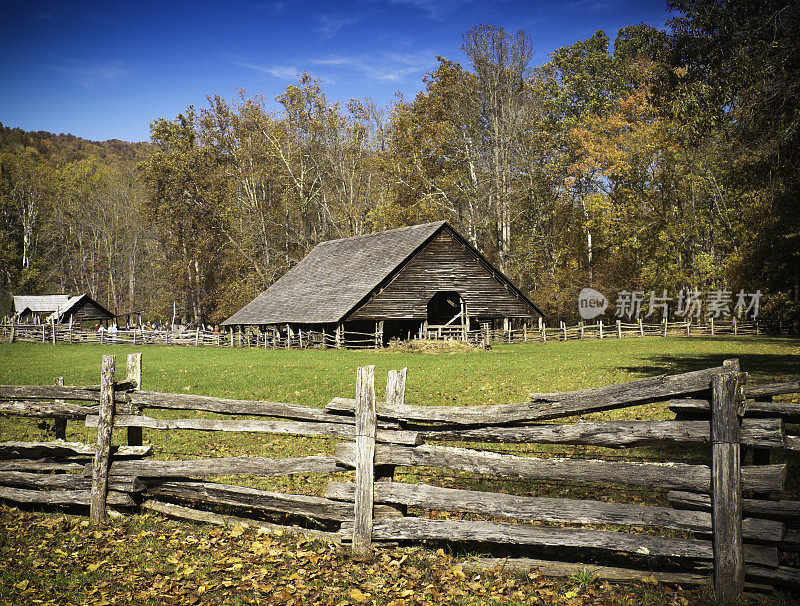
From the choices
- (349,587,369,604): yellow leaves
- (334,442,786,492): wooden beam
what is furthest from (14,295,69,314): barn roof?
(349,587,369,604): yellow leaves

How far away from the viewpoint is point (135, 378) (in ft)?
25.9

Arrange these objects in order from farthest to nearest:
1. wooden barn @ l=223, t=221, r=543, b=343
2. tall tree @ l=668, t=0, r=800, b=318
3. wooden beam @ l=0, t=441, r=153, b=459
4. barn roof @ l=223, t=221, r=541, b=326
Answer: barn roof @ l=223, t=221, r=541, b=326, wooden barn @ l=223, t=221, r=543, b=343, tall tree @ l=668, t=0, r=800, b=318, wooden beam @ l=0, t=441, r=153, b=459

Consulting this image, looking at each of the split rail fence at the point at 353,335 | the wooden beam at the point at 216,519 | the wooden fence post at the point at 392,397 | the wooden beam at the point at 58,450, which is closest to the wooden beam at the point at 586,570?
the wooden fence post at the point at 392,397


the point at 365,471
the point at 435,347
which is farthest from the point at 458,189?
the point at 365,471

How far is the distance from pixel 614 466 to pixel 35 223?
83.8 meters

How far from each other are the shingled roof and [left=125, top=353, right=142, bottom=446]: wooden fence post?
90.8ft

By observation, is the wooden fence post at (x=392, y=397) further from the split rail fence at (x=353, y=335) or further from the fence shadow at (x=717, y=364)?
the split rail fence at (x=353, y=335)

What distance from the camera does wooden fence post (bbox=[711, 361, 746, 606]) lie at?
5.25m

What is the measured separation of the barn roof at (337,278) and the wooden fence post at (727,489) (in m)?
31.1

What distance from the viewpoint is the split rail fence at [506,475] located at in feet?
17.4

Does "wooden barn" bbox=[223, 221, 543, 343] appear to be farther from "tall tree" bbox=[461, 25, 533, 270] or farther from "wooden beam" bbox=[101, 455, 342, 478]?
"wooden beam" bbox=[101, 455, 342, 478]

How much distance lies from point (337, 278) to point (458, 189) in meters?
18.5

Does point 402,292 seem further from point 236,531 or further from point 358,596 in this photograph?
point 358,596

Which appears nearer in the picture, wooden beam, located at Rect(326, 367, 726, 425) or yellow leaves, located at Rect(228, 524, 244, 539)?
wooden beam, located at Rect(326, 367, 726, 425)
